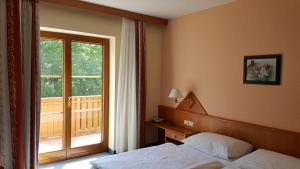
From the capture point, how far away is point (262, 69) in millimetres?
2760

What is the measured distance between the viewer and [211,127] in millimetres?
3324

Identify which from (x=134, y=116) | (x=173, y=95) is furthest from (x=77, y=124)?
(x=173, y=95)

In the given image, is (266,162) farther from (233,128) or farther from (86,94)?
(86,94)

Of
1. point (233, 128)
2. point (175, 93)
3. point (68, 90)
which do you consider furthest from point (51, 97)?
point (233, 128)

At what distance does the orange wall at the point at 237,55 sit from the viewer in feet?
8.27

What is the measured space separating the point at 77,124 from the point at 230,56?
262cm

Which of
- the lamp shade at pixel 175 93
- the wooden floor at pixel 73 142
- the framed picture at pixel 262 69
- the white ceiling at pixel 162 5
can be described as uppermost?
the white ceiling at pixel 162 5

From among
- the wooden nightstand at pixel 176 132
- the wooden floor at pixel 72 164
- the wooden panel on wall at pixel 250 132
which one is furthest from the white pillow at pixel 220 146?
the wooden floor at pixel 72 164

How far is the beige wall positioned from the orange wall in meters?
0.25

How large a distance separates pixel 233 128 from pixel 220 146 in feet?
1.52

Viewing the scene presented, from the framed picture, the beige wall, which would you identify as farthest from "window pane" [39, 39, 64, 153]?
the framed picture

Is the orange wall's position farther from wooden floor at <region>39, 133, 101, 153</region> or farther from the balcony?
wooden floor at <region>39, 133, 101, 153</region>

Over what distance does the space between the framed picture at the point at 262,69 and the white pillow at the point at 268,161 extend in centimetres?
82

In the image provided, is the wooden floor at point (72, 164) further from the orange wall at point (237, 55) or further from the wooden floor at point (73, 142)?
the orange wall at point (237, 55)
